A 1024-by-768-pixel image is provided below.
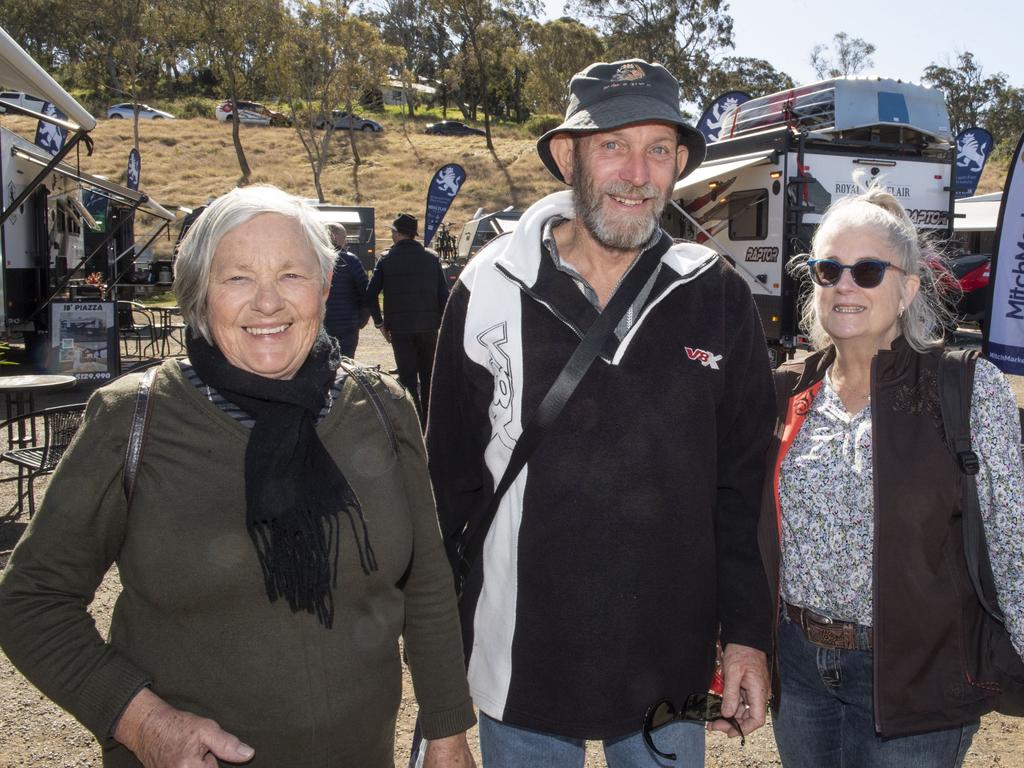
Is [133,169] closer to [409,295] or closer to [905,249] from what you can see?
[409,295]

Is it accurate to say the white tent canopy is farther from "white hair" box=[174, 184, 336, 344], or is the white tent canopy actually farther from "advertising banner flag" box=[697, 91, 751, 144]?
"white hair" box=[174, 184, 336, 344]

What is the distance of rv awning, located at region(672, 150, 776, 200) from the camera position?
10453 millimetres

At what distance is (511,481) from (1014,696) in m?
1.23

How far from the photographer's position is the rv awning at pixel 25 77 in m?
4.99

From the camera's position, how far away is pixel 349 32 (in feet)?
115

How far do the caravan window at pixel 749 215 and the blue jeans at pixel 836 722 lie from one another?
9.37 meters

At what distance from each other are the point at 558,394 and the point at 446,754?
821 mm

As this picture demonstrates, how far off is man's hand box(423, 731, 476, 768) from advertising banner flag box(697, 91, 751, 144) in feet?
46.5

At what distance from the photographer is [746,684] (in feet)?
6.55

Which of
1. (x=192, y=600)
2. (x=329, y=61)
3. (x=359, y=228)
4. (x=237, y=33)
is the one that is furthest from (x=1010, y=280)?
(x=237, y=33)

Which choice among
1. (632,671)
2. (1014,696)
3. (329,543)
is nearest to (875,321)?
(1014,696)

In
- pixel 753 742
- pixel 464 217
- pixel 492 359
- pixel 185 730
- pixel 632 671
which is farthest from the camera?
pixel 464 217

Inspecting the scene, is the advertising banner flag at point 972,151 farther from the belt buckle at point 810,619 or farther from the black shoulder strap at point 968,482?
the belt buckle at point 810,619

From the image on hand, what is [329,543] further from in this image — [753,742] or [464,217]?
[464,217]
